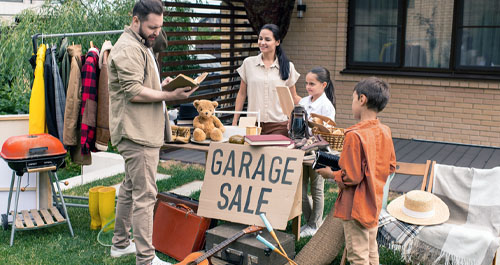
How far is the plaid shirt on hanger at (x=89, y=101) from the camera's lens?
4.99 metres

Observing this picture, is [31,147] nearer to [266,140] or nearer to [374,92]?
[266,140]

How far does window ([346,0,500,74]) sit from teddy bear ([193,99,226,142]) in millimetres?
5201

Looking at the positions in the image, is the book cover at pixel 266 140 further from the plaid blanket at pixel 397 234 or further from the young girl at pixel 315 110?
the plaid blanket at pixel 397 234

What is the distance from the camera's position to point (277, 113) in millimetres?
5367

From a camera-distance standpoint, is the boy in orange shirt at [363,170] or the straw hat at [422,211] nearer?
the boy in orange shirt at [363,170]

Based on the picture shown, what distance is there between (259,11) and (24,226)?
17.1 feet

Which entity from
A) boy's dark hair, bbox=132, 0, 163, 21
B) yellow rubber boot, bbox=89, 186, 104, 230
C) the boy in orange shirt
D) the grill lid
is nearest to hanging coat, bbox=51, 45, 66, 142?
the grill lid

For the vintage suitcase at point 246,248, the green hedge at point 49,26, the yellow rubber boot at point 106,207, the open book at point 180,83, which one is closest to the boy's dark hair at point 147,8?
the open book at point 180,83

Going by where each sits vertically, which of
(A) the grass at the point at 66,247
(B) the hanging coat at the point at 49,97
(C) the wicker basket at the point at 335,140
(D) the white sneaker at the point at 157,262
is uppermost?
(B) the hanging coat at the point at 49,97

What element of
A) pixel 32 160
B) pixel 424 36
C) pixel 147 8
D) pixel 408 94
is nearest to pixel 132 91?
pixel 147 8

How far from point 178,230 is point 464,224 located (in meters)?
2.21

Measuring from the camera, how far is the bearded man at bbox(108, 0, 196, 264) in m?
3.91

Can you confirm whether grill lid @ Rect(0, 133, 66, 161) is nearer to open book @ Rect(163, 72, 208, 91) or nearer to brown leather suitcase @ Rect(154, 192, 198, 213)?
brown leather suitcase @ Rect(154, 192, 198, 213)

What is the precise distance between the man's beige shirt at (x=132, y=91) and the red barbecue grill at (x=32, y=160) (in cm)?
109
